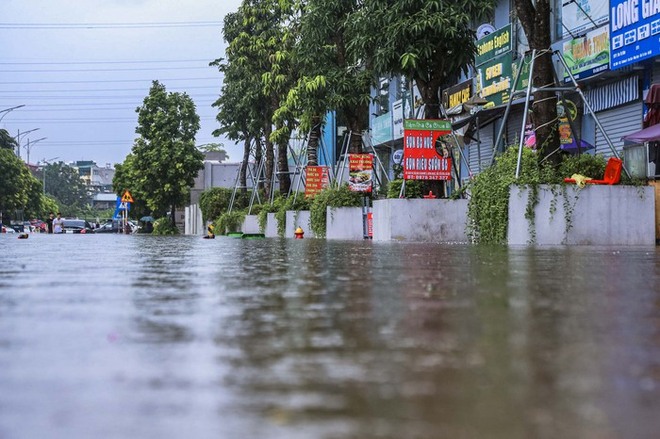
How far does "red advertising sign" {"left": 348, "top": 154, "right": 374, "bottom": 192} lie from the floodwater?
20131 millimetres

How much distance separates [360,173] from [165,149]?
44325 mm

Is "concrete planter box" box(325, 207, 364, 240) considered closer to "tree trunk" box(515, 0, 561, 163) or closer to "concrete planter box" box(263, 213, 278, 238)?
"concrete planter box" box(263, 213, 278, 238)

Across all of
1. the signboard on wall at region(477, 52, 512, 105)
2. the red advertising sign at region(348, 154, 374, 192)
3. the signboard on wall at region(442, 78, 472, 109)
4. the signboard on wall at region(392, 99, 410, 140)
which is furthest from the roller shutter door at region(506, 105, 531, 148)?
the signboard on wall at region(392, 99, 410, 140)

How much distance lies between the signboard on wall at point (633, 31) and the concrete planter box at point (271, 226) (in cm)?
1696

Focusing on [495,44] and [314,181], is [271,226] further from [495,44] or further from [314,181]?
[495,44]

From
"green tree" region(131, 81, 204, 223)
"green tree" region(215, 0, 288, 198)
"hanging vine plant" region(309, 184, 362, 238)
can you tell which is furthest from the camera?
"green tree" region(131, 81, 204, 223)

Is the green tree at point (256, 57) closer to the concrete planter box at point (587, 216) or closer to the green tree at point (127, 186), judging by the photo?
the concrete planter box at point (587, 216)

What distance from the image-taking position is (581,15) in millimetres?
23891

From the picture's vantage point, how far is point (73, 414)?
6.14ft

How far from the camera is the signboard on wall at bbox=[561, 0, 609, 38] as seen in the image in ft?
75.0

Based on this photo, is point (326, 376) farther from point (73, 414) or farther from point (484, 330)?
point (484, 330)

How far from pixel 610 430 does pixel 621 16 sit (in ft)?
67.7

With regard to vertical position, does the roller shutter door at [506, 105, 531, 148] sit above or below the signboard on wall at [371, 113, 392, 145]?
below

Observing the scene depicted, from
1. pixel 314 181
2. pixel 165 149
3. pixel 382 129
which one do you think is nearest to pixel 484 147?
pixel 314 181
